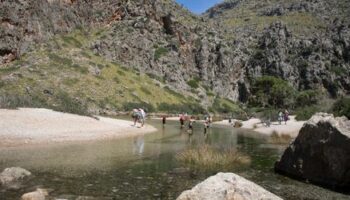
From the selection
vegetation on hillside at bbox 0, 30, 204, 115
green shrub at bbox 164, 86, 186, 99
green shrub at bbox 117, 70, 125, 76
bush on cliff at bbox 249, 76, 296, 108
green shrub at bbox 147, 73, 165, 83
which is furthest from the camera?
bush on cliff at bbox 249, 76, 296, 108

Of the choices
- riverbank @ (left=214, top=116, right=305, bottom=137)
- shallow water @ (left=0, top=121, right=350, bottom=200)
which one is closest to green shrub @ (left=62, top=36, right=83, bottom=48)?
→ riverbank @ (left=214, top=116, right=305, bottom=137)

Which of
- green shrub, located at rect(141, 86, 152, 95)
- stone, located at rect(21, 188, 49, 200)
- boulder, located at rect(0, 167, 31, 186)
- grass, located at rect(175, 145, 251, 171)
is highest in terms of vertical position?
green shrub, located at rect(141, 86, 152, 95)

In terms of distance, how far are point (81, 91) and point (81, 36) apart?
1365 inches

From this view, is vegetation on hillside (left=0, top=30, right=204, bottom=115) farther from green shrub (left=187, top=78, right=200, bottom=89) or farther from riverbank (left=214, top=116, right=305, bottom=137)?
riverbank (left=214, top=116, right=305, bottom=137)

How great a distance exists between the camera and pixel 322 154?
20.6 metres

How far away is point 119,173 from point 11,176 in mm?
5326

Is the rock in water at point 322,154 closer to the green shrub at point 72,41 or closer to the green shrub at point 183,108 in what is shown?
the green shrub at point 183,108

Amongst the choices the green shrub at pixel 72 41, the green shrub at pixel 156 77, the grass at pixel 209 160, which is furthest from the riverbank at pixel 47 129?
the green shrub at pixel 156 77

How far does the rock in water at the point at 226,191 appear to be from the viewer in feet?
42.4

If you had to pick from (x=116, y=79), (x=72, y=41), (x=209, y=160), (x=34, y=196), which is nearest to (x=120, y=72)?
(x=116, y=79)

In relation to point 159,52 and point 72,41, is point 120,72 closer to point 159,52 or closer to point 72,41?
point 72,41

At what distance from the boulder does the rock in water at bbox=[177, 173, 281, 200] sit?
847cm

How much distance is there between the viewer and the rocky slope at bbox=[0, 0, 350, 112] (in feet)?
366

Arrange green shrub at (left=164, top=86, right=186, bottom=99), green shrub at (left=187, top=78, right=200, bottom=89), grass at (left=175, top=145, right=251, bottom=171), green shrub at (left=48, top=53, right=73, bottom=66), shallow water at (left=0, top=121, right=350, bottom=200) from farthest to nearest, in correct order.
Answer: green shrub at (left=187, top=78, right=200, bottom=89) < green shrub at (left=164, top=86, right=186, bottom=99) < green shrub at (left=48, top=53, right=73, bottom=66) < grass at (left=175, top=145, right=251, bottom=171) < shallow water at (left=0, top=121, right=350, bottom=200)
